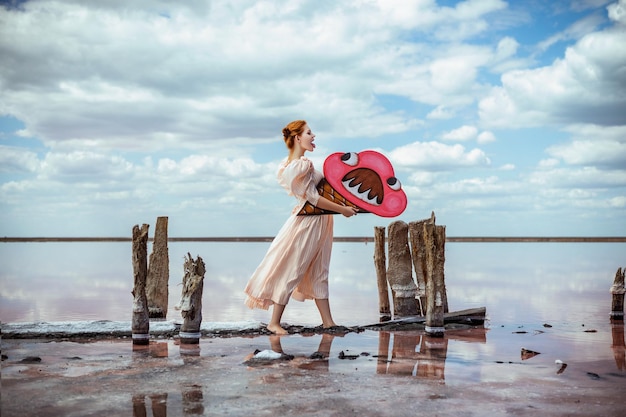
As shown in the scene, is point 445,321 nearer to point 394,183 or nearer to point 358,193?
point 394,183

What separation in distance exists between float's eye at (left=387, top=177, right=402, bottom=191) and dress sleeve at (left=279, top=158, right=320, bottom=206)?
101cm

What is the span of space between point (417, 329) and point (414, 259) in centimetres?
181

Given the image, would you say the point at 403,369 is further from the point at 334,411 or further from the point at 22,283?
the point at 22,283

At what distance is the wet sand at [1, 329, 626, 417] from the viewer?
18.2 feet

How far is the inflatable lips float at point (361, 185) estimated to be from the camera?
973 cm

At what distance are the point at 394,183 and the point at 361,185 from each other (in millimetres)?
460

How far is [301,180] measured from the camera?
9688 mm

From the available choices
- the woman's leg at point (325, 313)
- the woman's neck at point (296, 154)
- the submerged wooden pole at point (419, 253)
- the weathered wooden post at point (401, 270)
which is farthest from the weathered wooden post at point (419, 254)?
the woman's neck at point (296, 154)

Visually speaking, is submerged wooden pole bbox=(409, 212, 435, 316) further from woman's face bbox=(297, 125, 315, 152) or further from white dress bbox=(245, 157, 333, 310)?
woman's face bbox=(297, 125, 315, 152)

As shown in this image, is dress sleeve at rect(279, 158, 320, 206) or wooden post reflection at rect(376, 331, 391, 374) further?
dress sleeve at rect(279, 158, 320, 206)

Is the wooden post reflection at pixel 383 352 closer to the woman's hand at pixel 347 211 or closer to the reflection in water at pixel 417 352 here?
the reflection in water at pixel 417 352

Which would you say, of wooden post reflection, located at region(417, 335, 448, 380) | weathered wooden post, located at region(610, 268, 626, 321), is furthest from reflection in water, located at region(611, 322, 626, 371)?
wooden post reflection, located at region(417, 335, 448, 380)

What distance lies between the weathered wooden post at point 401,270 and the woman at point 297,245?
2.39 m

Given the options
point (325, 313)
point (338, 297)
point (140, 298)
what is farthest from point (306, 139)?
point (338, 297)
